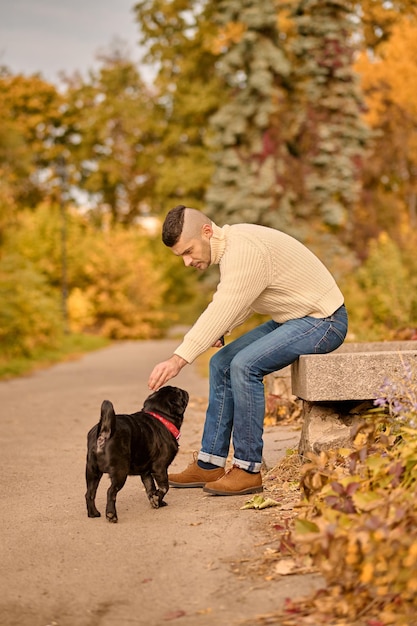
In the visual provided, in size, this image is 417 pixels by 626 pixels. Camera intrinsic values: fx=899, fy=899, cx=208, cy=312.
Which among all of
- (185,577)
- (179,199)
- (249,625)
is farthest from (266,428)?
(179,199)

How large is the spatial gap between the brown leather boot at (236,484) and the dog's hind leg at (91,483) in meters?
0.70

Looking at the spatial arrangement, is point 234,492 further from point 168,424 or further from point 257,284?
point 257,284

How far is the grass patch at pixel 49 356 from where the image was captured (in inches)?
659

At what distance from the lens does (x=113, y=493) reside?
4758 millimetres

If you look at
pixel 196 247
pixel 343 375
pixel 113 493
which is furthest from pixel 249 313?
pixel 113 493

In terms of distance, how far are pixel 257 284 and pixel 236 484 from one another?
116cm

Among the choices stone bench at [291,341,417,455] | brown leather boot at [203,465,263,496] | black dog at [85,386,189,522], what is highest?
stone bench at [291,341,417,455]

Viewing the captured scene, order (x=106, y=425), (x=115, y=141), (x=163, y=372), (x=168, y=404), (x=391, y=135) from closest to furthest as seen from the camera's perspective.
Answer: (x=106, y=425) → (x=163, y=372) → (x=168, y=404) → (x=391, y=135) → (x=115, y=141)

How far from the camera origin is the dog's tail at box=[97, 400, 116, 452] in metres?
4.65

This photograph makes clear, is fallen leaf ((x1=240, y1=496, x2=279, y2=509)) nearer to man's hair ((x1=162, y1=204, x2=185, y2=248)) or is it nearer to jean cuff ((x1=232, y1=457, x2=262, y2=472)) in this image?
jean cuff ((x1=232, y1=457, x2=262, y2=472))

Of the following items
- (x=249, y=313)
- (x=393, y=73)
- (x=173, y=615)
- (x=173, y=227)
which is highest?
(x=393, y=73)

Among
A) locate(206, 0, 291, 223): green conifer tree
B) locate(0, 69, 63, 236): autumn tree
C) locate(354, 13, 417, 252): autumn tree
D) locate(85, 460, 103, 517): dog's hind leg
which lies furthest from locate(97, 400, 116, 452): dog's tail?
locate(0, 69, 63, 236): autumn tree

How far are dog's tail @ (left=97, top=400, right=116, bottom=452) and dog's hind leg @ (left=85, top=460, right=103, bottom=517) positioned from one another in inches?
5.7

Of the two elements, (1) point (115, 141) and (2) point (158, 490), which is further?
(1) point (115, 141)
